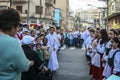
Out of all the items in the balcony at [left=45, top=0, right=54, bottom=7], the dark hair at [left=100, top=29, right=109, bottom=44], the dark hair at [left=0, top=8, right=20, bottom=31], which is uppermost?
the balcony at [left=45, top=0, right=54, bottom=7]

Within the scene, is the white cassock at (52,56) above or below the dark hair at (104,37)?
below

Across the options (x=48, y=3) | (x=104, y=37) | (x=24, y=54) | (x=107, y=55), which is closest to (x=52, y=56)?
(x=104, y=37)

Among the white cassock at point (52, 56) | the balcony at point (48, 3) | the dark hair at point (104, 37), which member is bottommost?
the white cassock at point (52, 56)

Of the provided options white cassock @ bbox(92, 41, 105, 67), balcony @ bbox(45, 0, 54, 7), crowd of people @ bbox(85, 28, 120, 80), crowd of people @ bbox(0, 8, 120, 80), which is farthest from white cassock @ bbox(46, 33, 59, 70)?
balcony @ bbox(45, 0, 54, 7)

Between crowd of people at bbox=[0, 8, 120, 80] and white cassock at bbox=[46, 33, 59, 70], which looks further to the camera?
white cassock at bbox=[46, 33, 59, 70]

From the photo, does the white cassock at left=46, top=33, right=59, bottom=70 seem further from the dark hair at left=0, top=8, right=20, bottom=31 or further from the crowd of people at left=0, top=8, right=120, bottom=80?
the dark hair at left=0, top=8, right=20, bottom=31

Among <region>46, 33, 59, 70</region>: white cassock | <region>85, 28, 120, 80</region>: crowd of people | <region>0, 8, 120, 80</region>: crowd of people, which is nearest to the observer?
<region>0, 8, 120, 80</region>: crowd of people

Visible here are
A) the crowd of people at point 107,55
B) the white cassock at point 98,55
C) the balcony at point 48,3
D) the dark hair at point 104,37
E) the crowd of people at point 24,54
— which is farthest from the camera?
the balcony at point 48,3

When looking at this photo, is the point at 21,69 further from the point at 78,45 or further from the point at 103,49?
the point at 78,45

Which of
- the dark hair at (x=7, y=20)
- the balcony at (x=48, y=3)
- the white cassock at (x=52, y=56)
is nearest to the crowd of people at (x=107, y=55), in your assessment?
the white cassock at (x=52, y=56)

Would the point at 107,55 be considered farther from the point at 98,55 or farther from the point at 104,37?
the point at 98,55

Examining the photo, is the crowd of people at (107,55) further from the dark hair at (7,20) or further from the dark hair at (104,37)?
the dark hair at (7,20)

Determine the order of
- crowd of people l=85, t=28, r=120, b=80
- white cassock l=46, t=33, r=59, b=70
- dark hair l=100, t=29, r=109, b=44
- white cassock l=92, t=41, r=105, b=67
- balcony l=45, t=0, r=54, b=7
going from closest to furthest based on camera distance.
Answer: crowd of people l=85, t=28, r=120, b=80 → dark hair l=100, t=29, r=109, b=44 → white cassock l=92, t=41, r=105, b=67 → white cassock l=46, t=33, r=59, b=70 → balcony l=45, t=0, r=54, b=7

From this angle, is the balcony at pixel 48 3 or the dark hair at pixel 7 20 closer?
the dark hair at pixel 7 20
